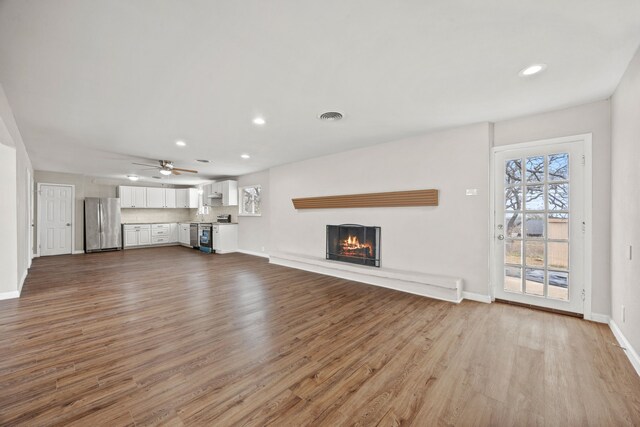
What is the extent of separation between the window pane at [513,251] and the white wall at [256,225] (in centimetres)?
532

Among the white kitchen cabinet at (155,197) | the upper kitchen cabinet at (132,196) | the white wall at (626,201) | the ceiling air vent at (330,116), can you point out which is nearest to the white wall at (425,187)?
the white wall at (626,201)

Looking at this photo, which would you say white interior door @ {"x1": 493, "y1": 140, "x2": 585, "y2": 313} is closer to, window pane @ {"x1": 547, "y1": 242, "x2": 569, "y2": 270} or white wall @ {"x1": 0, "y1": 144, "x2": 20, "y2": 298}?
window pane @ {"x1": 547, "y1": 242, "x2": 569, "y2": 270}

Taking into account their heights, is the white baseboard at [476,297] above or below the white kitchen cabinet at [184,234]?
below

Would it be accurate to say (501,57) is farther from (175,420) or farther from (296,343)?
(175,420)

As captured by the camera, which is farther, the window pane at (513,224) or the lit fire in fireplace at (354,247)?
the lit fire in fireplace at (354,247)

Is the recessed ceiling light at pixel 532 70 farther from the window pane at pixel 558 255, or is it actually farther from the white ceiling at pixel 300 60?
the window pane at pixel 558 255

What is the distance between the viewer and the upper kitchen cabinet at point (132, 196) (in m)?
8.95

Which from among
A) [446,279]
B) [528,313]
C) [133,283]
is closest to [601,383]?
[528,313]

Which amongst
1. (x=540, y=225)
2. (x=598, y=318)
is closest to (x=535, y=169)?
(x=540, y=225)

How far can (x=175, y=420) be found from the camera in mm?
1527

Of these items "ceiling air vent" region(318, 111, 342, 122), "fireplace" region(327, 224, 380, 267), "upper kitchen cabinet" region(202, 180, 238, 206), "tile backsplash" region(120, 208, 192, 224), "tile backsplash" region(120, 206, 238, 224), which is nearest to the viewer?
"ceiling air vent" region(318, 111, 342, 122)

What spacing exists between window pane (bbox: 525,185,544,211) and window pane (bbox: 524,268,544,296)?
31.3 inches

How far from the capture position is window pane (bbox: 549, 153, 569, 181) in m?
3.15

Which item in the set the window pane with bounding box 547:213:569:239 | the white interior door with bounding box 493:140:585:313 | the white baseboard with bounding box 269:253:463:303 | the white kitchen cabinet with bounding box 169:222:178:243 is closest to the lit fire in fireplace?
the white baseboard with bounding box 269:253:463:303
